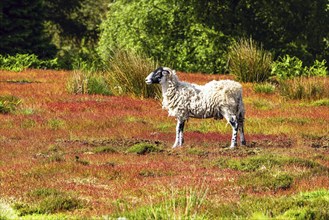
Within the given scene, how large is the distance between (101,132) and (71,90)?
7.15 metres

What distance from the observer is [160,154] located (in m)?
15.8

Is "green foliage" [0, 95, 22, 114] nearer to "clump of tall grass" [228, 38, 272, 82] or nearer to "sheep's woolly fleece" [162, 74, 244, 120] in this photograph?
"sheep's woolly fleece" [162, 74, 244, 120]

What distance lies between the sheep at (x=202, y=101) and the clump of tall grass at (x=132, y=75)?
21.6 ft

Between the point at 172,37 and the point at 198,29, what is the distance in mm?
1636

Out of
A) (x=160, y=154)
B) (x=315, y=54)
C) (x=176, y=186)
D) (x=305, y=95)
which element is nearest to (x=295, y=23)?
(x=315, y=54)

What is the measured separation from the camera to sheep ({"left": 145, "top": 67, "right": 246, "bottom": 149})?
17125 mm

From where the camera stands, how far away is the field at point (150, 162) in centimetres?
1066

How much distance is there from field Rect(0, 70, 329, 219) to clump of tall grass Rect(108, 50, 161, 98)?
2.11 ft

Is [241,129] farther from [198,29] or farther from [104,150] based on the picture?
[198,29]

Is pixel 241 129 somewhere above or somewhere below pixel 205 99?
below

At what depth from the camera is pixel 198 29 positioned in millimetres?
44750

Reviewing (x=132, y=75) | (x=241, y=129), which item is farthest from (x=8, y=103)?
(x=241, y=129)

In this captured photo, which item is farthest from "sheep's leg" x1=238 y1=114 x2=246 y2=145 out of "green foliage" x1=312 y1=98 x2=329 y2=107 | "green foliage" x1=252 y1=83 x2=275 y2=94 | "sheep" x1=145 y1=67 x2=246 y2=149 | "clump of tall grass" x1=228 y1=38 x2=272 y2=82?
"clump of tall grass" x1=228 y1=38 x2=272 y2=82

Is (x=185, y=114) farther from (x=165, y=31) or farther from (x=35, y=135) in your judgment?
(x=165, y=31)
